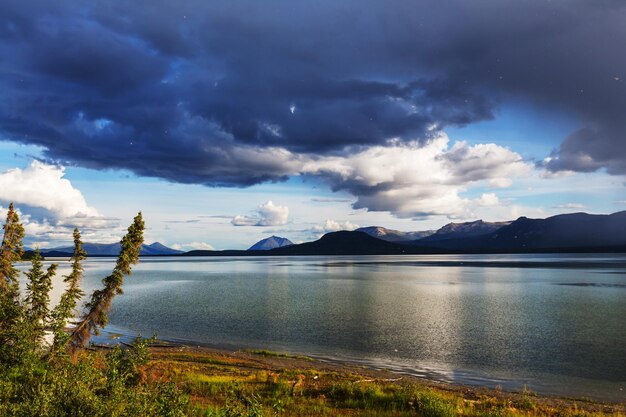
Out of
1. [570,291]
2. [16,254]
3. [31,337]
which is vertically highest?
[16,254]

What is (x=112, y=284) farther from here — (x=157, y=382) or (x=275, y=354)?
(x=157, y=382)

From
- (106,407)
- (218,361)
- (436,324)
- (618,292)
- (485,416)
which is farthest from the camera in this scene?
(618,292)

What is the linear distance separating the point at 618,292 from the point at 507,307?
45734 millimetres

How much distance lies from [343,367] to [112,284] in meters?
25.7

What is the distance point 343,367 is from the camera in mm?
44281

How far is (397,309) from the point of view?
3337 inches

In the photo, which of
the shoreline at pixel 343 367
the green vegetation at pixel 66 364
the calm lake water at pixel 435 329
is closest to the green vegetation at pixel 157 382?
the green vegetation at pixel 66 364

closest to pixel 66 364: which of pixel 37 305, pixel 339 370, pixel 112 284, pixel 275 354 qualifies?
pixel 37 305

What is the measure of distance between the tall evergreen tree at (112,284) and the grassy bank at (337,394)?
26.0 ft

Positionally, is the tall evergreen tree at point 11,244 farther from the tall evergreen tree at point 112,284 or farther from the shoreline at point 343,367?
the shoreline at point 343,367

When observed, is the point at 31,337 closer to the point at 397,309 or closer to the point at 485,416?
the point at 485,416

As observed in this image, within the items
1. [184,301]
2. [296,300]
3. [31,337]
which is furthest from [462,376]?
[184,301]

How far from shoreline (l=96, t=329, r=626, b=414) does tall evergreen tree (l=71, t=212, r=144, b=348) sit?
9.58 metres

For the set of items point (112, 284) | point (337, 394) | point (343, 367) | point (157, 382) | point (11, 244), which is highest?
point (11, 244)
